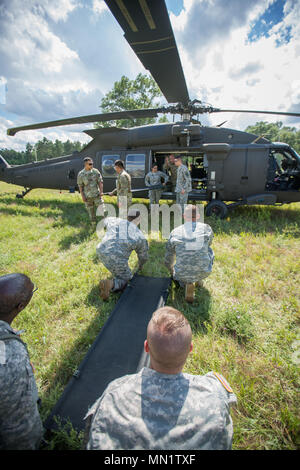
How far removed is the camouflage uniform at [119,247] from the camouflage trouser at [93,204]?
3.13 meters

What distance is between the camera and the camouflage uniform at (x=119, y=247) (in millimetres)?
3119

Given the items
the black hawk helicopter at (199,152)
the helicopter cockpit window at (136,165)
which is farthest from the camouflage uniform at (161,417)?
the helicopter cockpit window at (136,165)

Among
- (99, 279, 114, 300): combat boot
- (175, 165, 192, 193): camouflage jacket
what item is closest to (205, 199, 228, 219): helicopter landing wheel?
(175, 165, 192, 193): camouflage jacket

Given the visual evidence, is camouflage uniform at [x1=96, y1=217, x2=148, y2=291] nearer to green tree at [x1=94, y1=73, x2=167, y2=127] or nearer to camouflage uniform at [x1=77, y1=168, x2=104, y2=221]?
camouflage uniform at [x1=77, y1=168, x2=104, y2=221]

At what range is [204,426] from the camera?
3.16 feet

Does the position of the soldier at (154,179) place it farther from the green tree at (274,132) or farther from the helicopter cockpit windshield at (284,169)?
the green tree at (274,132)

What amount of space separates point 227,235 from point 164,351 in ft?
15.0

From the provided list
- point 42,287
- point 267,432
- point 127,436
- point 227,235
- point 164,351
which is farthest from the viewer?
point 227,235

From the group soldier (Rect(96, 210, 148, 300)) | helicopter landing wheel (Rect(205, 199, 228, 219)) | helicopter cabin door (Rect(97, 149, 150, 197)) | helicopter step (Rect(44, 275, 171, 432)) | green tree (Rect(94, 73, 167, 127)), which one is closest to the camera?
helicopter step (Rect(44, 275, 171, 432))

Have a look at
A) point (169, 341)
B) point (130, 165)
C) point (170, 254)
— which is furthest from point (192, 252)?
point (130, 165)

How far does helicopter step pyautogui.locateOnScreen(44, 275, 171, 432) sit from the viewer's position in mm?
1713

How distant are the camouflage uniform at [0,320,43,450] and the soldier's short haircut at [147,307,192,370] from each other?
2.48 ft
